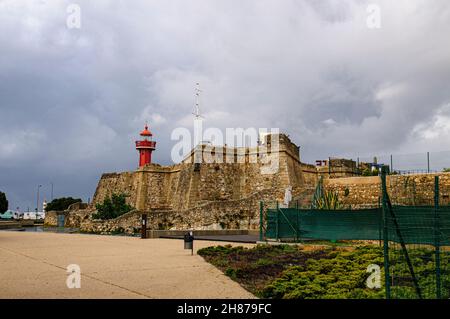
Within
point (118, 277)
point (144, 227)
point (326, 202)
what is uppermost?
point (326, 202)

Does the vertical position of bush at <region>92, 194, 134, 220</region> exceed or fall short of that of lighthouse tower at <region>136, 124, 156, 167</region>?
it falls short

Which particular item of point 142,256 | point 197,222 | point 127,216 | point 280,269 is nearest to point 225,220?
point 197,222

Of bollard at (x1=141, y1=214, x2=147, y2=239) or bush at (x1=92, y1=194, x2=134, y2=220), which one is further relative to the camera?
bush at (x1=92, y1=194, x2=134, y2=220)

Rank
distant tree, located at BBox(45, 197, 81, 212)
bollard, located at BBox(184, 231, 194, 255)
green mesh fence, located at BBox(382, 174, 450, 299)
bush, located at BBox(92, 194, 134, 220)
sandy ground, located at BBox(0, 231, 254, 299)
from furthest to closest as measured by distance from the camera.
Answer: distant tree, located at BBox(45, 197, 81, 212)
bush, located at BBox(92, 194, 134, 220)
bollard, located at BBox(184, 231, 194, 255)
sandy ground, located at BBox(0, 231, 254, 299)
green mesh fence, located at BBox(382, 174, 450, 299)

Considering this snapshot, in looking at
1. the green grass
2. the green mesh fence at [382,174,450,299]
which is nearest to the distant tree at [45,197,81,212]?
the green grass

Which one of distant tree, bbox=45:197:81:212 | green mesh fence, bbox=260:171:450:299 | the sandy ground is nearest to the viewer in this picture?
green mesh fence, bbox=260:171:450:299

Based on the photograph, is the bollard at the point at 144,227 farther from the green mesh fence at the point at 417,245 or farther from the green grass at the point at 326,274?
the green mesh fence at the point at 417,245

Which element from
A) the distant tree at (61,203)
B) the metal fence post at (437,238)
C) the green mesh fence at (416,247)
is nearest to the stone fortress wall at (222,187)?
the green mesh fence at (416,247)

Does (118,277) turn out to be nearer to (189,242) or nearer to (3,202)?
(189,242)

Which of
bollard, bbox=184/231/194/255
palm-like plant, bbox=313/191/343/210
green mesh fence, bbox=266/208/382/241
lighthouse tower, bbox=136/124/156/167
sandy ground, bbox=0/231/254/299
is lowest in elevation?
sandy ground, bbox=0/231/254/299

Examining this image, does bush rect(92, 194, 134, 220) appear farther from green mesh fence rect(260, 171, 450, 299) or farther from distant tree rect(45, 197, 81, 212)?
distant tree rect(45, 197, 81, 212)

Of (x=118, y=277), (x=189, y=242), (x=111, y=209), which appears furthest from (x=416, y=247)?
(x=111, y=209)
